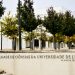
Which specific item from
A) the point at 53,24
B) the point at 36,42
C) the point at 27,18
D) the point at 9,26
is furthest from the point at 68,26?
the point at 36,42

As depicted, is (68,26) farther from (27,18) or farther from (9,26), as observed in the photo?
(27,18)

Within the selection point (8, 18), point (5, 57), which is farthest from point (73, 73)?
point (8, 18)

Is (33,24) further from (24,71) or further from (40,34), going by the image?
(24,71)

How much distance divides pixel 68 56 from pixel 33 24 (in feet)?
95.6

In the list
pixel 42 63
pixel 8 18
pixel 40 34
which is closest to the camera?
pixel 42 63

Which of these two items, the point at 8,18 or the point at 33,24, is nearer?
the point at 33,24

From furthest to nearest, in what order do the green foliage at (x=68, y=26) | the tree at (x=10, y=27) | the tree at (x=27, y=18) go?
the green foliage at (x=68, y=26), the tree at (x=10, y=27), the tree at (x=27, y=18)

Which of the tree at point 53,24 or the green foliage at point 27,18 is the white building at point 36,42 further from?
the green foliage at point 27,18

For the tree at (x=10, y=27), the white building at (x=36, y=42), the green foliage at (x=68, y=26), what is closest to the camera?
the tree at (x=10, y=27)

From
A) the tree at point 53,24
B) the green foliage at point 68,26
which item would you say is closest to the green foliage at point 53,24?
the tree at point 53,24

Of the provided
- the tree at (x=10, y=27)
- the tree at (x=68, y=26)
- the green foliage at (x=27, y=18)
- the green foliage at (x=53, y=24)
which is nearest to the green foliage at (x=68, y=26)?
the tree at (x=68, y=26)

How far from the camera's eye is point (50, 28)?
43781mm

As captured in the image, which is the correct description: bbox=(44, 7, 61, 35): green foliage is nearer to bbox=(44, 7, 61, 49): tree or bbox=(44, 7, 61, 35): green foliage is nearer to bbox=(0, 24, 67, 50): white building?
bbox=(44, 7, 61, 49): tree

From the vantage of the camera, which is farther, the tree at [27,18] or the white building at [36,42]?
the white building at [36,42]
